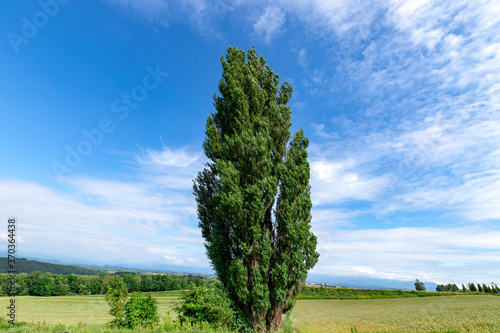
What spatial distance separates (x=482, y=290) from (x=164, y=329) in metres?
76.7

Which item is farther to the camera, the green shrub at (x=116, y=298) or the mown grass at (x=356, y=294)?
the mown grass at (x=356, y=294)

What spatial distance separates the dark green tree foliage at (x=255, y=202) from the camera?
11891 millimetres

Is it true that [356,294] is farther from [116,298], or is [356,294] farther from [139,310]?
[116,298]

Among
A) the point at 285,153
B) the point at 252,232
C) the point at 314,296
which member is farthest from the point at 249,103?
the point at 314,296

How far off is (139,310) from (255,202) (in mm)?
6670

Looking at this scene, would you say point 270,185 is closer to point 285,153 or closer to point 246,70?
point 285,153

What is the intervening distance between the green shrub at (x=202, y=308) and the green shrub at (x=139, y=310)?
3.30 ft

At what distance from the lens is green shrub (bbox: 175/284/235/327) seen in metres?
9.77

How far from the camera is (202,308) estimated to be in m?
9.88

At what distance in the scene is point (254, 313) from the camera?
11555 mm

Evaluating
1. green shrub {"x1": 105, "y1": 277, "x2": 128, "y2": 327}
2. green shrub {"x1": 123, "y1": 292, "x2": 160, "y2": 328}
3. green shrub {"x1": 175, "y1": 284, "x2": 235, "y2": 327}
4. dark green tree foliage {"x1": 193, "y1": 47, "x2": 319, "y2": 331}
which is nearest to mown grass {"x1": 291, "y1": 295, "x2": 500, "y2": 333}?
dark green tree foliage {"x1": 193, "y1": 47, "x2": 319, "y2": 331}

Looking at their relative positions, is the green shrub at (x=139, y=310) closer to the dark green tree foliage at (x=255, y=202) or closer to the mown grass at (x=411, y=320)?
the dark green tree foliage at (x=255, y=202)

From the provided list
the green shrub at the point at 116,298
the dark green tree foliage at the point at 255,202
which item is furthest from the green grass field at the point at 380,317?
the dark green tree foliage at the point at 255,202

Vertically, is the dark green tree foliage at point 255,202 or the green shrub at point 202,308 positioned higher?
the dark green tree foliage at point 255,202
